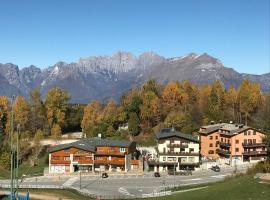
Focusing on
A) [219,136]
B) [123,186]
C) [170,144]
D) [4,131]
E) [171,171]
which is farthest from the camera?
[4,131]

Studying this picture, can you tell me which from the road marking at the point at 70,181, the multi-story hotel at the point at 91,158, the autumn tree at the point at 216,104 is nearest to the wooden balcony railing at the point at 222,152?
the autumn tree at the point at 216,104

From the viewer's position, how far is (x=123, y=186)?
69.1 meters

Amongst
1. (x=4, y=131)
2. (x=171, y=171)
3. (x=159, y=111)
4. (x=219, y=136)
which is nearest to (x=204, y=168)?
(x=171, y=171)

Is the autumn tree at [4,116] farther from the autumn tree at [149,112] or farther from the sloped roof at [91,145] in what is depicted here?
the autumn tree at [149,112]

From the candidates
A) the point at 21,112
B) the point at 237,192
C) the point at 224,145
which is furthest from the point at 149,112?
the point at 237,192

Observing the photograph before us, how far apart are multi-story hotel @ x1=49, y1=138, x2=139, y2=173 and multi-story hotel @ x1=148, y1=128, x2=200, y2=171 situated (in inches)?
198

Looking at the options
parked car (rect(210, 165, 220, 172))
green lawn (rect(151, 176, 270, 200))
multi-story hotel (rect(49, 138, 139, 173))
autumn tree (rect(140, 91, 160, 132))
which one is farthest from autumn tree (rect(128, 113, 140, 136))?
green lawn (rect(151, 176, 270, 200))

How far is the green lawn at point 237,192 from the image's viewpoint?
45.5 m

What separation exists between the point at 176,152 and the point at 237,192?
40409mm

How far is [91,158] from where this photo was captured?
281ft

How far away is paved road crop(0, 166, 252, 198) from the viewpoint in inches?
2534

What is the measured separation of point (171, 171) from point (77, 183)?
763 inches

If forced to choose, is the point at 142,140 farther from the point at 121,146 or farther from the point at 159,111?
the point at 121,146

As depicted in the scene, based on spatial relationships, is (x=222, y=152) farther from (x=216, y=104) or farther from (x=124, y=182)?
(x=124, y=182)
